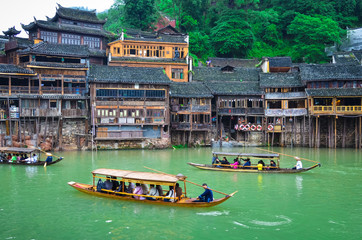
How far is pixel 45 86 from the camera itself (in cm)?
3744

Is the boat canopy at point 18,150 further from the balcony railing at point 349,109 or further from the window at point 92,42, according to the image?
the balcony railing at point 349,109

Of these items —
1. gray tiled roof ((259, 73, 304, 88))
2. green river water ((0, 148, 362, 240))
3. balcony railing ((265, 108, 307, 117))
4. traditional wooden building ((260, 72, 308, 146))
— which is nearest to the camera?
green river water ((0, 148, 362, 240))

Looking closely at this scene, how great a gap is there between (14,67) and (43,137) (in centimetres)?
716

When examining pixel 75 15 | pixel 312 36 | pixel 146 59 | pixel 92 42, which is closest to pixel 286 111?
pixel 312 36

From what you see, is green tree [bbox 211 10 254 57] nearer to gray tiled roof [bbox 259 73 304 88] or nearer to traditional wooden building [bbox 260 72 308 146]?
gray tiled roof [bbox 259 73 304 88]

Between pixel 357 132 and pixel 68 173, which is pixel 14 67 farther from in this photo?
pixel 357 132

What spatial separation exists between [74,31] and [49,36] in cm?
302

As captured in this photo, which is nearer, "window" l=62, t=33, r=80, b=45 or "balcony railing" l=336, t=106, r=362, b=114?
"balcony railing" l=336, t=106, r=362, b=114

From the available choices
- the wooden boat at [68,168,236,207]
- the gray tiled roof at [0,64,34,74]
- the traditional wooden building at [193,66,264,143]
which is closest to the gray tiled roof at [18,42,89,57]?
the gray tiled roof at [0,64,34,74]

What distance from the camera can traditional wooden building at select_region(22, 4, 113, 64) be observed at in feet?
146

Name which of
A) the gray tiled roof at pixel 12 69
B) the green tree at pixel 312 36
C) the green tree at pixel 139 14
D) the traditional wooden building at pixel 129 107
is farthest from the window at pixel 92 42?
the green tree at pixel 312 36

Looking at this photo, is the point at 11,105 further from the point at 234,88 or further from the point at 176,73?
the point at 234,88

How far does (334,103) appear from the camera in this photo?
38.9m

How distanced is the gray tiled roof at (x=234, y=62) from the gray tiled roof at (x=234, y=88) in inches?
312
